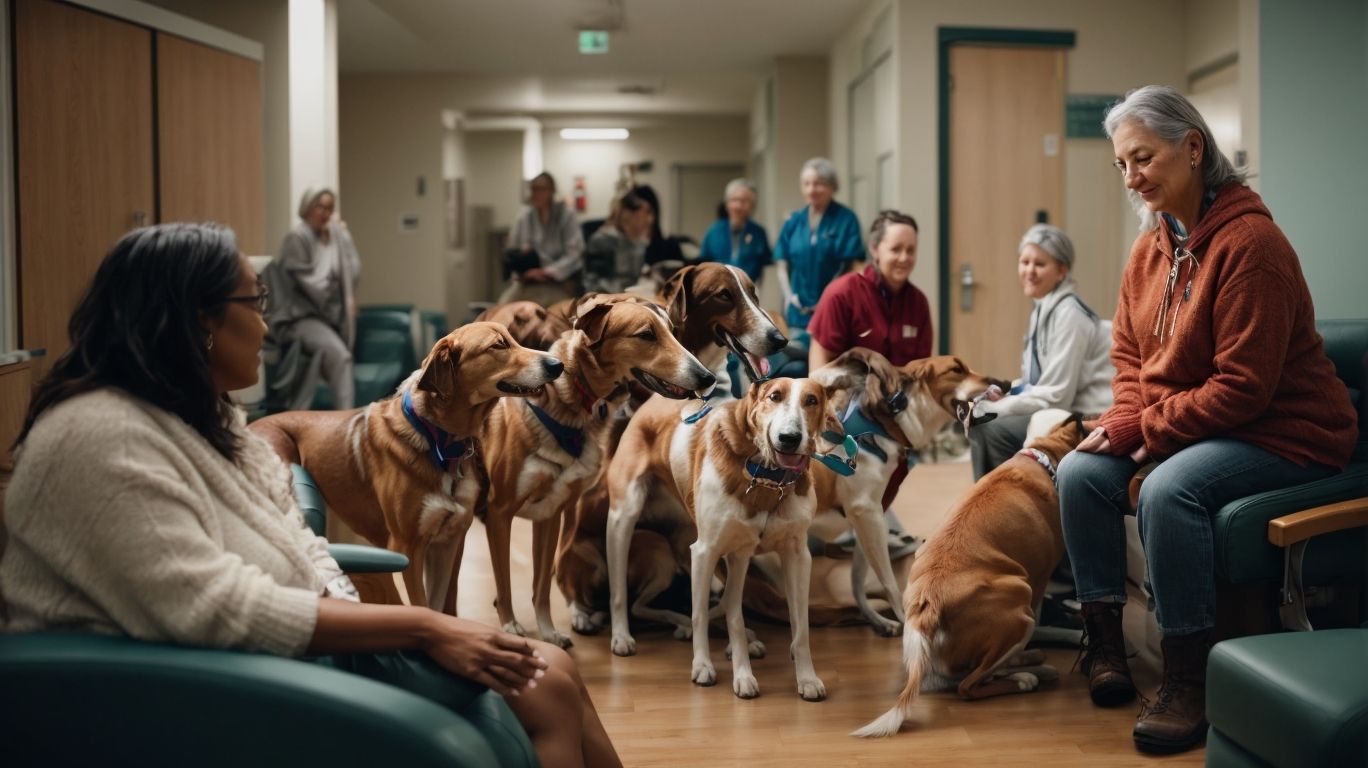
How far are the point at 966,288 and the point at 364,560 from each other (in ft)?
19.2

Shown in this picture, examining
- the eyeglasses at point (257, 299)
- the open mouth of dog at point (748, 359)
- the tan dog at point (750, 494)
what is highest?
the eyeglasses at point (257, 299)

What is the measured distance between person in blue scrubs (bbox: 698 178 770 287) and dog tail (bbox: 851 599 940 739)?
3854 mm

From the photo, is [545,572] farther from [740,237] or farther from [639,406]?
[740,237]

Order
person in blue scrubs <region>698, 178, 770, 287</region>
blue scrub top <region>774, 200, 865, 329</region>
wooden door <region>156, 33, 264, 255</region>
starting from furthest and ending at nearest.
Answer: person in blue scrubs <region>698, 178, 770, 287</region> → blue scrub top <region>774, 200, 865, 329</region> → wooden door <region>156, 33, 264, 255</region>

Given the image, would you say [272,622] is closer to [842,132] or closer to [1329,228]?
[1329,228]

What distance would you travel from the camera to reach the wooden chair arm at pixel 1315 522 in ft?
7.47

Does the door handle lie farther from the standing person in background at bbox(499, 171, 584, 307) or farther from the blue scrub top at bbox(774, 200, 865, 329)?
the standing person in background at bbox(499, 171, 584, 307)

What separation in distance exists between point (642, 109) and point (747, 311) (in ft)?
37.1

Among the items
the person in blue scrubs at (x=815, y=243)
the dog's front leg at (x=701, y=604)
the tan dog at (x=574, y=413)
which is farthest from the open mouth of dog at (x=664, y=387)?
the person in blue scrubs at (x=815, y=243)

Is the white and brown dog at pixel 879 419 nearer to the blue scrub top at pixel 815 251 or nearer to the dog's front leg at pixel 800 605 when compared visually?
the dog's front leg at pixel 800 605

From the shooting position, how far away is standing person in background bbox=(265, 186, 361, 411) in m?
5.92

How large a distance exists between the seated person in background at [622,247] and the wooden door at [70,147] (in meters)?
2.47

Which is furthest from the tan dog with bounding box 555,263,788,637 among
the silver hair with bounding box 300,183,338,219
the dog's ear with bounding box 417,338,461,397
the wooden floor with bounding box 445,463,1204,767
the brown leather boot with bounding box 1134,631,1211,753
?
the silver hair with bounding box 300,183,338,219

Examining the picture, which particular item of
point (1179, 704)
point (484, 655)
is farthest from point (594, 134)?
point (484, 655)
